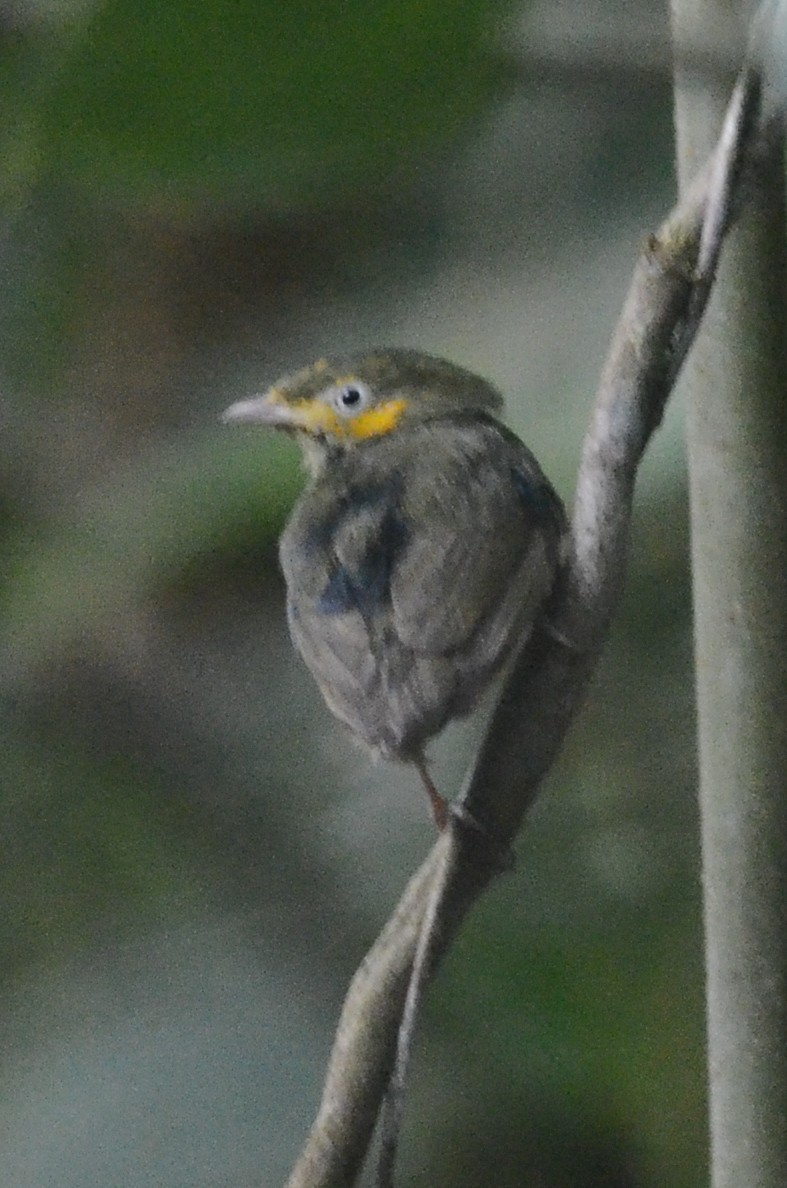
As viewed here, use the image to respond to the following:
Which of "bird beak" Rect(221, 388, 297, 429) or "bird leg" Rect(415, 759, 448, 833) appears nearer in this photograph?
"bird leg" Rect(415, 759, 448, 833)

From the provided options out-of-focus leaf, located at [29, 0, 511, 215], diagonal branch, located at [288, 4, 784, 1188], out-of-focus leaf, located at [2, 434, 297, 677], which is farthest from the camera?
out-of-focus leaf, located at [2, 434, 297, 677]

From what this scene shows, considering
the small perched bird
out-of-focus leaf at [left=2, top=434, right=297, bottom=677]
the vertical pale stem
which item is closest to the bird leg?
the small perched bird

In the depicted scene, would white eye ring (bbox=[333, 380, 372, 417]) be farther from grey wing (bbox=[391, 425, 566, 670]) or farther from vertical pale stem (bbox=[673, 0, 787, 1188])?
vertical pale stem (bbox=[673, 0, 787, 1188])

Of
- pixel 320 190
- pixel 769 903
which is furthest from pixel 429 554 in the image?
pixel 320 190

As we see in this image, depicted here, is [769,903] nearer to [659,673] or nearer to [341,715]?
[341,715]

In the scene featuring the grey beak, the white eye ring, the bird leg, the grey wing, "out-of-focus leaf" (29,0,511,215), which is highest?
"out-of-focus leaf" (29,0,511,215)

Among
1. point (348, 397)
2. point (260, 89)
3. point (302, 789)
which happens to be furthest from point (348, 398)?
point (302, 789)

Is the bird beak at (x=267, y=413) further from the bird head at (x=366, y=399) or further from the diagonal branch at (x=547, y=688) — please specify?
the diagonal branch at (x=547, y=688)

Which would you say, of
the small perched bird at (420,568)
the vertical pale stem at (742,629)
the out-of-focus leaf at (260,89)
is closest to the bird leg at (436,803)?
the small perched bird at (420,568)
